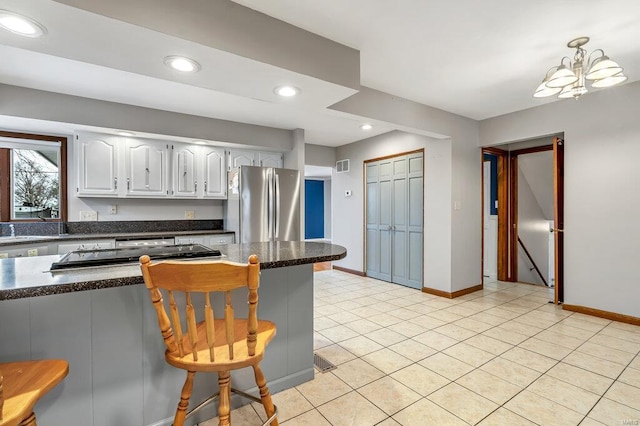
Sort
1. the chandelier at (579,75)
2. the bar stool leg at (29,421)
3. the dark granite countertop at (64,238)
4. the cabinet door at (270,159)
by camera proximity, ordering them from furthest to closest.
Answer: the cabinet door at (270,159), the dark granite countertop at (64,238), the chandelier at (579,75), the bar stool leg at (29,421)

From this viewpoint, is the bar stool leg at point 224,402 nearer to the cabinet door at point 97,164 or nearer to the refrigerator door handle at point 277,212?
the refrigerator door handle at point 277,212

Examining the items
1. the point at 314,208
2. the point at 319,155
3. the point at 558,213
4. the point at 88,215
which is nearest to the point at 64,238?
the point at 88,215

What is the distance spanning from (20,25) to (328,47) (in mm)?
1725

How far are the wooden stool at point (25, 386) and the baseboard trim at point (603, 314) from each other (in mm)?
4567

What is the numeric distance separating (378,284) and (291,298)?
10.2 feet

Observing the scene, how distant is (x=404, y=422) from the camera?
1676 millimetres

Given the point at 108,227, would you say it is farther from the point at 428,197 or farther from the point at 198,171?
the point at 428,197

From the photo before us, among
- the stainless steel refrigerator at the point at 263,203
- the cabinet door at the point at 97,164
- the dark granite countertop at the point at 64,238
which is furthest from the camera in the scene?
the stainless steel refrigerator at the point at 263,203

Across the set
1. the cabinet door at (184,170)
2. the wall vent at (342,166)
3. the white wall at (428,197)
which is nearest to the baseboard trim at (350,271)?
the white wall at (428,197)

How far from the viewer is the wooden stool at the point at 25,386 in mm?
838

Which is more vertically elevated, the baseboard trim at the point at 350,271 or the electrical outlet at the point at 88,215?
the electrical outlet at the point at 88,215

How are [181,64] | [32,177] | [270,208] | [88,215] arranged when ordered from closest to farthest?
[181,64] < [32,177] < [88,215] < [270,208]

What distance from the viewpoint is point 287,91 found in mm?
2355

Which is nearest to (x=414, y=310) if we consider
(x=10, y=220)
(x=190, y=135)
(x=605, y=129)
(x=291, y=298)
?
(x=291, y=298)
